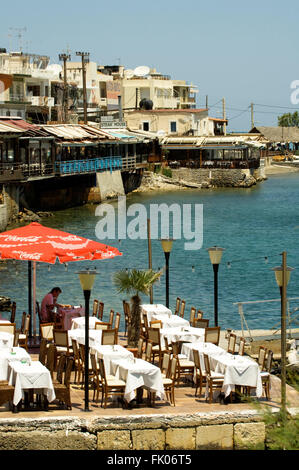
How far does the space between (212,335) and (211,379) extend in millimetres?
2734

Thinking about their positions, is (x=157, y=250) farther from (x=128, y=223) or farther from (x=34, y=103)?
(x=34, y=103)

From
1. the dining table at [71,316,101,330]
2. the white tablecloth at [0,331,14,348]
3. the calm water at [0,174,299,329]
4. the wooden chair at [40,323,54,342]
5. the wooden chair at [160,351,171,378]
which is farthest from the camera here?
the calm water at [0,174,299,329]

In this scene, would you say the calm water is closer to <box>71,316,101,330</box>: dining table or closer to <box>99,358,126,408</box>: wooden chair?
<box>71,316,101,330</box>: dining table

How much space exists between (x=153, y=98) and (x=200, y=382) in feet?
306

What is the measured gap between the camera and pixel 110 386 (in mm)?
14914

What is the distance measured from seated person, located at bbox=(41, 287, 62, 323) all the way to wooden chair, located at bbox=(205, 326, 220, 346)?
11.3 ft

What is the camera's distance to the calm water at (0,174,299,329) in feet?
100

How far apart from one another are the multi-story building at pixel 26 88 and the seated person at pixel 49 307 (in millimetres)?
56878

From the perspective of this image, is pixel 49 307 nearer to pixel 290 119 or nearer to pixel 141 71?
pixel 141 71

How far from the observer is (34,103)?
82.9 meters

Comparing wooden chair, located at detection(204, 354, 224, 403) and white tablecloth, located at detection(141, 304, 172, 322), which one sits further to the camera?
white tablecloth, located at detection(141, 304, 172, 322)

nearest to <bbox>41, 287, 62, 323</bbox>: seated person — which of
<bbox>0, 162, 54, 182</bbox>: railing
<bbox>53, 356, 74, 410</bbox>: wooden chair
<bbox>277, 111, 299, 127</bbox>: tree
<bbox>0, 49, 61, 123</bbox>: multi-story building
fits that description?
<bbox>53, 356, 74, 410</bbox>: wooden chair

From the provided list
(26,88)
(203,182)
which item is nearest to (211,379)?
(26,88)
